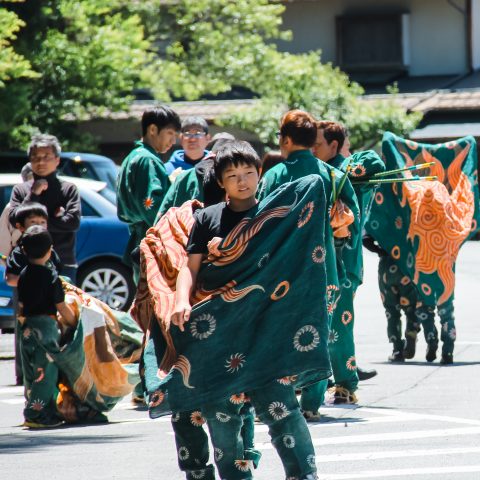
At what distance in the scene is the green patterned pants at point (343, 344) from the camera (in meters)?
9.13

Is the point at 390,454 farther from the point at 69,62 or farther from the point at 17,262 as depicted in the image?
the point at 69,62

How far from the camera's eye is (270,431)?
6141 millimetres

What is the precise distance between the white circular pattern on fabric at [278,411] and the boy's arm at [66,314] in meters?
3.17

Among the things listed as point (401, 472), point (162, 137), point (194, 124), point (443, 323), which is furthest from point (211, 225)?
point (443, 323)

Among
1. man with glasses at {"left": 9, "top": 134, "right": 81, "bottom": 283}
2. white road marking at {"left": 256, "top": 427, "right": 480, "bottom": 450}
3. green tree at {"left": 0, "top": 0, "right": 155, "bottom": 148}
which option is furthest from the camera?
green tree at {"left": 0, "top": 0, "right": 155, "bottom": 148}

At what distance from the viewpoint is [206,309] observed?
19.9 feet

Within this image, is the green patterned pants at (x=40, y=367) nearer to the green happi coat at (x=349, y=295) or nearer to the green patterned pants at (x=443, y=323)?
the green happi coat at (x=349, y=295)

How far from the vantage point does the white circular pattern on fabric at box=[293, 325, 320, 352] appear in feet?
20.0

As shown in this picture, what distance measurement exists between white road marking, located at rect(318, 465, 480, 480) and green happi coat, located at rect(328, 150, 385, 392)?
2.03m

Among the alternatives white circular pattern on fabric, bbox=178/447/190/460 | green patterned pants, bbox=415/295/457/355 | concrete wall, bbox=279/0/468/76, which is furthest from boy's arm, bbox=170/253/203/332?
concrete wall, bbox=279/0/468/76

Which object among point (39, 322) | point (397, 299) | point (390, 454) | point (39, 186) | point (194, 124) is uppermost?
point (194, 124)

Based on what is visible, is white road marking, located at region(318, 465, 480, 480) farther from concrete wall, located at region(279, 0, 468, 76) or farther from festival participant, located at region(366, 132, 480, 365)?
concrete wall, located at region(279, 0, 468, 76)

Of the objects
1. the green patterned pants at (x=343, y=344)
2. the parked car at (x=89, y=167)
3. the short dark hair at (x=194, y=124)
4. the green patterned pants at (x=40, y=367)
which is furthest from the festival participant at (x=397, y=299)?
the parked car at (x=89, y=167)

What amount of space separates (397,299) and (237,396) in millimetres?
6080
